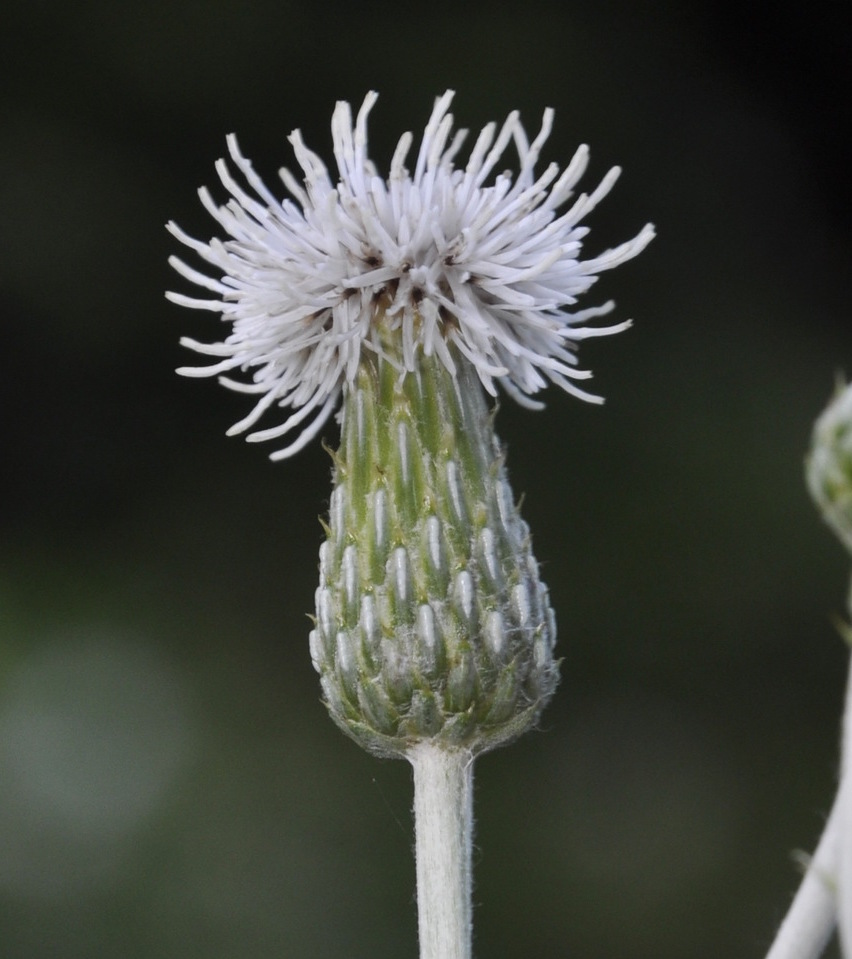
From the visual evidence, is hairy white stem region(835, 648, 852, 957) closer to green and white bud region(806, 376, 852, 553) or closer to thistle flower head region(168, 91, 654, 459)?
green and white bud region(806, 376, 852, 553)

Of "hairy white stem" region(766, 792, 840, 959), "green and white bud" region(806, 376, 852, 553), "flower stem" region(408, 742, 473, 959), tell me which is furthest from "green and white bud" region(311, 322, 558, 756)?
"green and white bud" region(806, 376, 852, 553)

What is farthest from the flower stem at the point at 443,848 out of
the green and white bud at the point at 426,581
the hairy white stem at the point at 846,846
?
the hairy white stem at the point at 846,846

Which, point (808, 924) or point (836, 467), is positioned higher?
point (836, 467)

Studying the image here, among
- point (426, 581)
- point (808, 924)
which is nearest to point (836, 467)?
point (808, 924)

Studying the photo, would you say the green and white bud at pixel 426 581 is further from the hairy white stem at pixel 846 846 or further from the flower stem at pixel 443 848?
the hairy white stem at pixel 846 846

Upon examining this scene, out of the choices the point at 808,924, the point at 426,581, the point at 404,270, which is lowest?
the point at 808,924

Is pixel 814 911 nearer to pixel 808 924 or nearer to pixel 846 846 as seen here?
pixel 808 924

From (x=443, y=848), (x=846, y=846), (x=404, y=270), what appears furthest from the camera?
(x=404, y=270)
